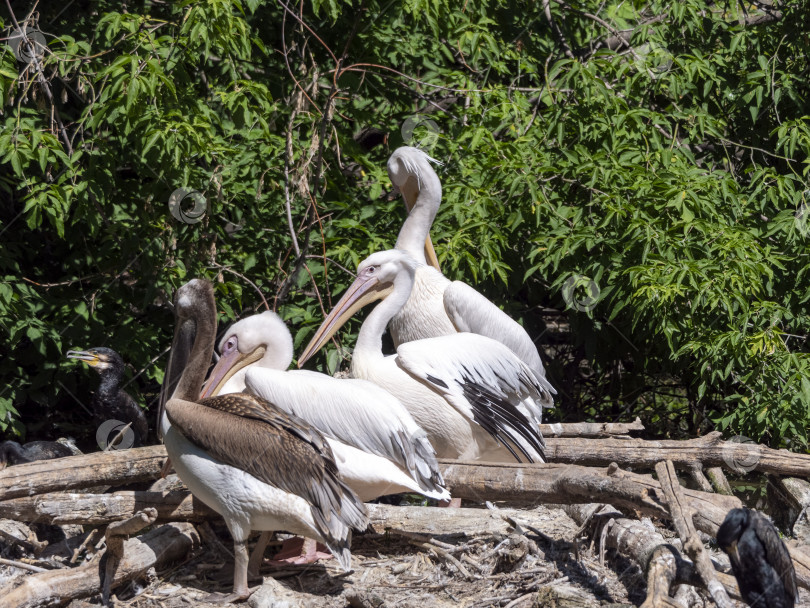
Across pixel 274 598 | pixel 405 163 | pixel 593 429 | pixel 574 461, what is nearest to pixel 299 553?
pixel 274 598

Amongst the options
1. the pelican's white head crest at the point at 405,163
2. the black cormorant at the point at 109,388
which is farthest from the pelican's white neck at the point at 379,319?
the black cormorant at the point at 109,388

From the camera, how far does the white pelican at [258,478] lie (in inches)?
150

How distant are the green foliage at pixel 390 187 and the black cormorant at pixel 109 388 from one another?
0.24m

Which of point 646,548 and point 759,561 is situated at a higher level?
point 759,561

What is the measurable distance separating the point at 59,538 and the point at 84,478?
0.68 meters

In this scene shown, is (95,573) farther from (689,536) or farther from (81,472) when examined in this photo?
(689,536)

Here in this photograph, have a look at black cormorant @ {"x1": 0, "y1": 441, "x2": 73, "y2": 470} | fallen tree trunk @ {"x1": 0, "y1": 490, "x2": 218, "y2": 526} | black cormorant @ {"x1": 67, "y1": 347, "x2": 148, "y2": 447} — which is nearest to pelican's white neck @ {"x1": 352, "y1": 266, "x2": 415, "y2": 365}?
fallen tree trunk @ {"x1": 0, "y1": 490, "x2": 218, "y2": 526}

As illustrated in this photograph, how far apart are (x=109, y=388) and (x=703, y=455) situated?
310 cm

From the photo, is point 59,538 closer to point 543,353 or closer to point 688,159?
point 543,353

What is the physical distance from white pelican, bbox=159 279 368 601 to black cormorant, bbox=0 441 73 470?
1343mm

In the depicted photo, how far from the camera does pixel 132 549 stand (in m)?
3.97

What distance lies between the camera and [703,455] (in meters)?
4.55

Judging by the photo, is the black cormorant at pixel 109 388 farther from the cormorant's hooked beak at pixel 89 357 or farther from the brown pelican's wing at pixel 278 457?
the brown pelican's wing at pixel 278 457

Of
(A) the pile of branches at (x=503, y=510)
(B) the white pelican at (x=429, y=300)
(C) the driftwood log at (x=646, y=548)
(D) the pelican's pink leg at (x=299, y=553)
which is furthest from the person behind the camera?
(B) the white pelican at (x=429, y=300)
